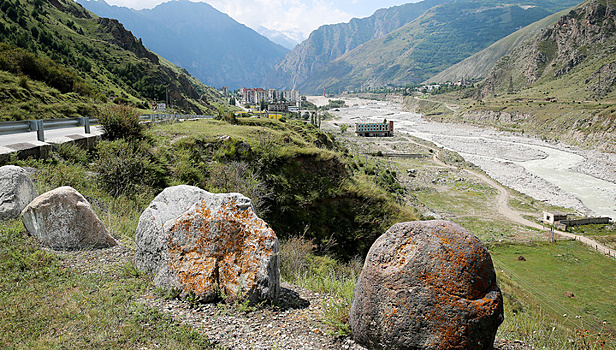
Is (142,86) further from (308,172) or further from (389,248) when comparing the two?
(389,248)

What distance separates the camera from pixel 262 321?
4875 millimetres

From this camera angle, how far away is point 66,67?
186 feet

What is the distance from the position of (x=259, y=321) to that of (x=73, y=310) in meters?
2.58

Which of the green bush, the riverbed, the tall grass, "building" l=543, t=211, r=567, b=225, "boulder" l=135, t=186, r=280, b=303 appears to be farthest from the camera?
the riverbed

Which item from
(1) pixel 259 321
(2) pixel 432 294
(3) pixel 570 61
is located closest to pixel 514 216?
(2) pixel 432 294

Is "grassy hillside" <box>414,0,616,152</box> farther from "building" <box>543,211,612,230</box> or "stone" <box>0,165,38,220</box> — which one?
"stone" <box>0,165,38,220</box>

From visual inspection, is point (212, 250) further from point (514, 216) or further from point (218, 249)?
point (514, 216)

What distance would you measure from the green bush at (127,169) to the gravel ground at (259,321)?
17.0ft

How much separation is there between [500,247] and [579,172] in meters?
38.1

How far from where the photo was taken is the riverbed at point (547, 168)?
4650 centimetres

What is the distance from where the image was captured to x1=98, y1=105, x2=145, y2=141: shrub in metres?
13.4

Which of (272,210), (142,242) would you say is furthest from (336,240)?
(142,242)

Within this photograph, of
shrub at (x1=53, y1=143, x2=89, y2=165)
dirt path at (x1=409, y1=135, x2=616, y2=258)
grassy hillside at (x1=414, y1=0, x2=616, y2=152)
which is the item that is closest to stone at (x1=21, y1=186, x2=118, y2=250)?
shrub at (x1=53, y1=143, x2=89, y2=165)

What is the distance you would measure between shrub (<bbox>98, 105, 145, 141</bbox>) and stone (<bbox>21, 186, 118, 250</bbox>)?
24.8 feet
